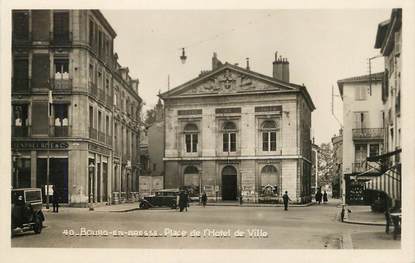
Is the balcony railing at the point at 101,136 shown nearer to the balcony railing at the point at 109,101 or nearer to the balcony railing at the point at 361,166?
the balcony railing at the point at 109,101

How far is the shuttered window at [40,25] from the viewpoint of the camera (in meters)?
10.8

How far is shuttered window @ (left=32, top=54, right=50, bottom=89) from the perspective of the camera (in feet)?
44.3

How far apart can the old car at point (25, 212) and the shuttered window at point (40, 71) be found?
103 inches

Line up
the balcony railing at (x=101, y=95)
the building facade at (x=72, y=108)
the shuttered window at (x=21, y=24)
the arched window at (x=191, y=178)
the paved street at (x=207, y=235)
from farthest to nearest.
A: the arched window at (x=191, y=178) < the balcony railing at (x=101, y=95) < the building facade at (x=72, y=108) < the shuttered window at (x=21, y=24) < the paved street at (x=207, y=235)

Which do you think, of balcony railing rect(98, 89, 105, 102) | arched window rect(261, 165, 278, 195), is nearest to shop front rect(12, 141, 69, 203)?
balcony railing rect(98, 89, 105, 102)

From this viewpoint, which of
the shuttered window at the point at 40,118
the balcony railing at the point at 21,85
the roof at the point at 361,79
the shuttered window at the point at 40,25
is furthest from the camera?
the shuttered window at the point at 40,118

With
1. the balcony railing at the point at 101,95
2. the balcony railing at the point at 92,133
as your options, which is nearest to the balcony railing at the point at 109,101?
the balcony railing at the point at 101,95

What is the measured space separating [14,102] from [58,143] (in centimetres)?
354

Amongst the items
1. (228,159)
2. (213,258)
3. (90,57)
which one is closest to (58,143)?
(90,57)

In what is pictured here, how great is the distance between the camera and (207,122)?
15.9 metres

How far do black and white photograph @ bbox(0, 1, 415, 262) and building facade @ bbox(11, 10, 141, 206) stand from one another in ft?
0.19

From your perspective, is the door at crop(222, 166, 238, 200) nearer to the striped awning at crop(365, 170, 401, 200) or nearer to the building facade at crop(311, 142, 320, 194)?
the building facade at crop(311, 142, 320, 194)

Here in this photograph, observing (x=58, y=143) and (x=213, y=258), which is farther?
(x=58, y=143)

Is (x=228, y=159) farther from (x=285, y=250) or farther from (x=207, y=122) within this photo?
(x=285, y=250)
